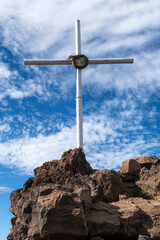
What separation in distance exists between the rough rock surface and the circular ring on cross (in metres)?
12.2

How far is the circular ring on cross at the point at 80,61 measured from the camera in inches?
987

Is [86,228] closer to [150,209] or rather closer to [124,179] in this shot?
[150,209]

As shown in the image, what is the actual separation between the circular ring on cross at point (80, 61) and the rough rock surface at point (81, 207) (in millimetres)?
12243

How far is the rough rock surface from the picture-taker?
9.76 metres

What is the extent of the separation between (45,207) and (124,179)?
7.82 metres

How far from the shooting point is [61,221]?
9664 millimetres

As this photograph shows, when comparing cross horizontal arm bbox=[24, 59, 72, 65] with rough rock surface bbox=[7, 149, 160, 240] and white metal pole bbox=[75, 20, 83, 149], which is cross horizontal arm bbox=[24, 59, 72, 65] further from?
rough rock surface bbox=[7, 149, 160, 240]

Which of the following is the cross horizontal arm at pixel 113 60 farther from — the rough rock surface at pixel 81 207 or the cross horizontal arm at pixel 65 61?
the rough rock surface at pixel 81 207

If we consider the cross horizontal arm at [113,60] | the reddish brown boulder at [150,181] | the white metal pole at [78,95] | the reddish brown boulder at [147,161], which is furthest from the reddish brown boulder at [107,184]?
the cross horizontal arm at [113,60]

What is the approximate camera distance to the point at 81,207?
1020 centimetres

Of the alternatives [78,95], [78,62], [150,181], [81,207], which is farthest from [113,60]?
[81,207]

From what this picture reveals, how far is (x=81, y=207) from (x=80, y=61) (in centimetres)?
1718

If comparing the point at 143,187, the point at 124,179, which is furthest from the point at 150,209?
the point at 124,179

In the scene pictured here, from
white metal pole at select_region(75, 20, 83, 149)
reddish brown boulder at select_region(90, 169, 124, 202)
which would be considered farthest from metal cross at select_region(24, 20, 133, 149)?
reddish brown boulder at select_region(90, 169, 124, 202)
